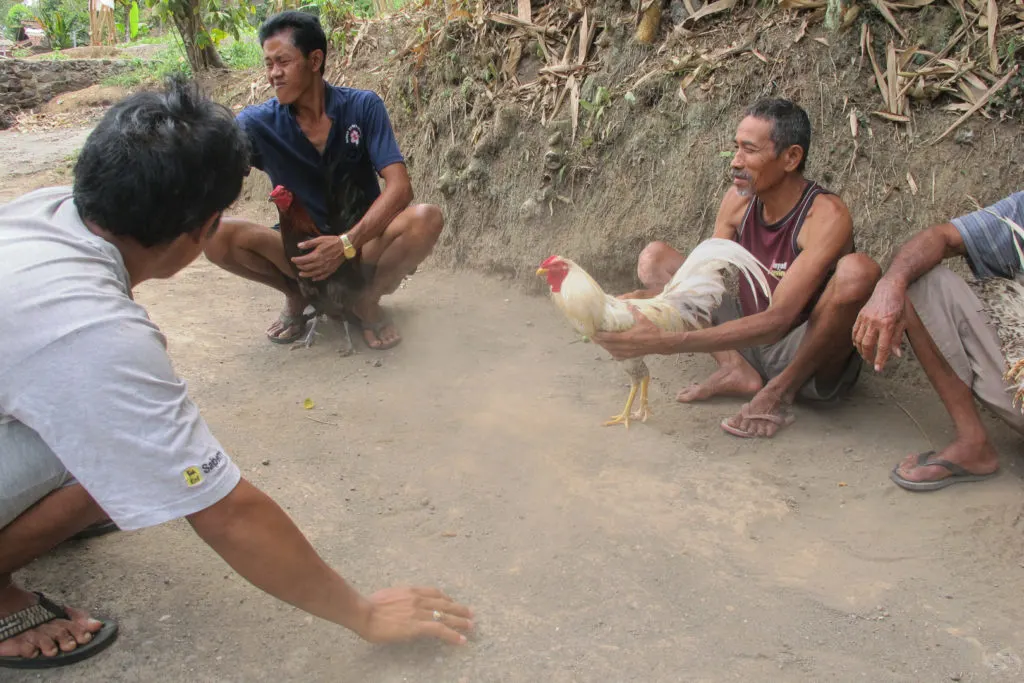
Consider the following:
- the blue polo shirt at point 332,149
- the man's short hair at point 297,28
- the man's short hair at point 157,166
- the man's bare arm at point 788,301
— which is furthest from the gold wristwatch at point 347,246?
the man's short hair at point 157,166

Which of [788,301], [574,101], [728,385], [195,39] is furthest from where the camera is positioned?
[195,39]

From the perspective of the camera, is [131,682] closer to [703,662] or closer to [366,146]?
[703,662]

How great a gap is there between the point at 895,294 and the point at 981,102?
1709 millimetres

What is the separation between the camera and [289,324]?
4430mm

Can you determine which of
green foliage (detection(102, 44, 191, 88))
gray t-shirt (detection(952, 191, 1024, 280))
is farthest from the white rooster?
green foliage (detection(102, 44, 191, 88))

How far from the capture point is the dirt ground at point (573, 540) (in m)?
2.08

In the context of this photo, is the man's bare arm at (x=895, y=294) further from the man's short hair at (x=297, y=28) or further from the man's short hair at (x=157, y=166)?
the man's short hair at (x=297, y=28)

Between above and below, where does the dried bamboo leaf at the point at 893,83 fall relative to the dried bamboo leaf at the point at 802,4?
below

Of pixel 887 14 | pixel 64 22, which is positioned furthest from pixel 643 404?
pixel 64 22

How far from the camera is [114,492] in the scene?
5.01 feet

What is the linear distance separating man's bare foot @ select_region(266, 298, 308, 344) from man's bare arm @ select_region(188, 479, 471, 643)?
8.68 ft

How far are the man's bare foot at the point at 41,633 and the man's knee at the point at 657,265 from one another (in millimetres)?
2670

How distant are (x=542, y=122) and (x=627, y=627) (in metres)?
3.76

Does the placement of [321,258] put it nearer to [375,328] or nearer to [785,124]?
[375,328]
